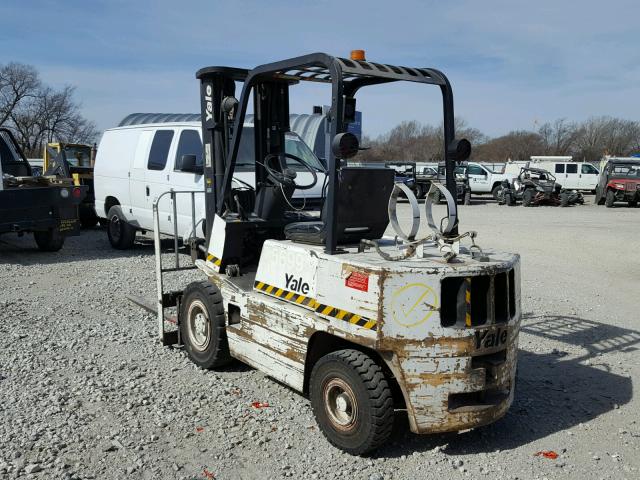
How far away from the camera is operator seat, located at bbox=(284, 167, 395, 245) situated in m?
4.38

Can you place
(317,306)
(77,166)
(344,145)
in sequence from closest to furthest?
(344,145)
(317,306)
(77,166)

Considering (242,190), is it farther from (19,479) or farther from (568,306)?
(568,306)

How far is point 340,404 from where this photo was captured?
4184 mm

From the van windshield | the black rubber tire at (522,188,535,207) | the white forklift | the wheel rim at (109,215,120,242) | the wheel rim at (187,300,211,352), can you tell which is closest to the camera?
the white forklift

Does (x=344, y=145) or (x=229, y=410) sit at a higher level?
(x=344, y=145)

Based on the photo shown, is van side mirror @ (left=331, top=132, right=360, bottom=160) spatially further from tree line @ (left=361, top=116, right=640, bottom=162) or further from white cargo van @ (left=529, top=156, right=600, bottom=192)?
tree line @ (left=361, top=116, right=640, bottom=162)

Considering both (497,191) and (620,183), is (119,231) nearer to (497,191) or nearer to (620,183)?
(497,191)

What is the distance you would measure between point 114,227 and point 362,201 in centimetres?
858

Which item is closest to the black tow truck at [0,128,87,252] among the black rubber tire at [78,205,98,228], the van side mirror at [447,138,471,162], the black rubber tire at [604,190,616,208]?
the black rubber tire at [78,205,98,228]

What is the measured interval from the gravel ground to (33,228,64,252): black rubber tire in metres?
3.26

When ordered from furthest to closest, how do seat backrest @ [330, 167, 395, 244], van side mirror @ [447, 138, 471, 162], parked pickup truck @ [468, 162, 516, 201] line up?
parked pickup truck @ [468, 162, 516, 201], van side mirror @ [447, 138, 471, 162], seat backrest @ [330, 167, 395, 244]

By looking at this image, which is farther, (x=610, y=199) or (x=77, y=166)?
(x=610, y=199)

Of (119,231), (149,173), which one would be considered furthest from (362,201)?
(119,231)

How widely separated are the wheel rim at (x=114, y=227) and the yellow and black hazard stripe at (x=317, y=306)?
763 cm
